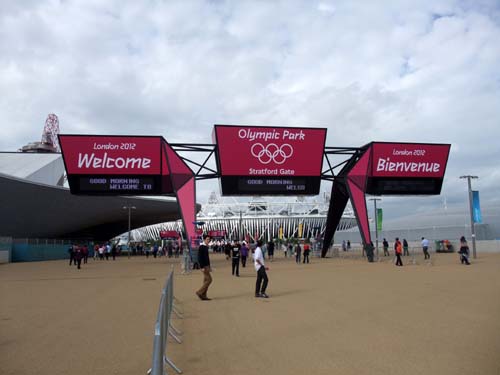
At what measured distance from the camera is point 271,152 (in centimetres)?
2984

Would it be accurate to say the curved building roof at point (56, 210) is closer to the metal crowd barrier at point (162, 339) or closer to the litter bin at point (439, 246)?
the litter bin at point (439, 246)

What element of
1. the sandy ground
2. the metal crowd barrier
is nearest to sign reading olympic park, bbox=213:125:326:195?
the sandy ground

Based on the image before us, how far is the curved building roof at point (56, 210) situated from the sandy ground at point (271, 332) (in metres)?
34.8

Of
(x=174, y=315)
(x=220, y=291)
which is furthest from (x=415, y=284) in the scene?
(x=174, y=315)

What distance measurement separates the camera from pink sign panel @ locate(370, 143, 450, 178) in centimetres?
3177

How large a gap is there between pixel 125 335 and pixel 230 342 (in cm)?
192

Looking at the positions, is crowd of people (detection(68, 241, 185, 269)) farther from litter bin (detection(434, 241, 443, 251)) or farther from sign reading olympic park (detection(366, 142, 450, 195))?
litter bin (detection(434, 241, 443, 251))

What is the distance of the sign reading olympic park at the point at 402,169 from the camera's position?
104 ft

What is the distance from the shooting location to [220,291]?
13.7 m

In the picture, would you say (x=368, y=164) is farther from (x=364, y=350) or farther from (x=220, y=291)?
(x=364, y=350)

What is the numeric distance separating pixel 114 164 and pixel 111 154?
68cm

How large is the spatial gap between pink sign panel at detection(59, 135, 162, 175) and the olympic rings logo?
646 centimetres

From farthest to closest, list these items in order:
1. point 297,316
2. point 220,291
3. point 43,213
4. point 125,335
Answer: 1. point 43,213
2. point 220,291
3. point 297,316
4. point 125,335

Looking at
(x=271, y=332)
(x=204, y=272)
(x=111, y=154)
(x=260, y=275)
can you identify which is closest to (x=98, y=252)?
(x=111, y=154)
